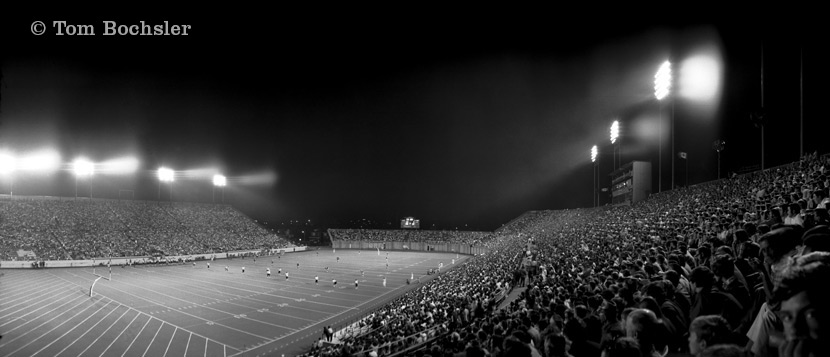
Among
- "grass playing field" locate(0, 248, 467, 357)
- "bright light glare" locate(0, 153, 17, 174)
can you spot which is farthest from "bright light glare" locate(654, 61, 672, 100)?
"bright light glare" locate(0, 153, 17, 174)

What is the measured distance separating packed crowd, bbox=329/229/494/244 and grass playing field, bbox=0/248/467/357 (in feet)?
143

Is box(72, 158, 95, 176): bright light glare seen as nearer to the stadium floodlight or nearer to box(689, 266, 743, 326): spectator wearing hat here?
the stadium floodlight

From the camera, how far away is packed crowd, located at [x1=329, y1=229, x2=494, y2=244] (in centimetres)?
8775

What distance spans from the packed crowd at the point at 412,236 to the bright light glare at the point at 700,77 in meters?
52.8

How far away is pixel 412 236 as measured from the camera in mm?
93500

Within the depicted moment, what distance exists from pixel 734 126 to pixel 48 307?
54.5 meters

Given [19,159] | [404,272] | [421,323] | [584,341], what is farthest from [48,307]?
[19,159]

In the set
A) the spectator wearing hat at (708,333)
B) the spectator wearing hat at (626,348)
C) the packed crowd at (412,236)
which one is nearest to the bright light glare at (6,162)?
the packed crowd at (412,236)

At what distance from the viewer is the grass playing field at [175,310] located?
2012cm

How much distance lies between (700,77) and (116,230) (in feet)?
248

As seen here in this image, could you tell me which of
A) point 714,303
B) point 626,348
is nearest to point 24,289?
point 626,348

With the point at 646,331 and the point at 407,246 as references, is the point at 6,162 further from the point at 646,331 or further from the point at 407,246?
the point at 646,331

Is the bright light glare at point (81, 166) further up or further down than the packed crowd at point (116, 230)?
further up

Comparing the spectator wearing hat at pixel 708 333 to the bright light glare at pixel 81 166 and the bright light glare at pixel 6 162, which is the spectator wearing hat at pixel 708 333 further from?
the bright light glare at pixel 81 166
